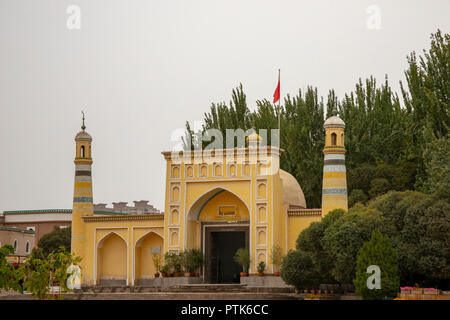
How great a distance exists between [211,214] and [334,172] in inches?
194

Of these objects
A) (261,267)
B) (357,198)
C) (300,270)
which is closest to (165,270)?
(261,267)

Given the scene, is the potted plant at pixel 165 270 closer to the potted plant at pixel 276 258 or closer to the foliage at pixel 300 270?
the potted plant at pixel 276 258

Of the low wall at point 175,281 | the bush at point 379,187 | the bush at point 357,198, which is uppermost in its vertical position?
the bush at point 379,187

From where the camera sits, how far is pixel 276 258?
87.0ft

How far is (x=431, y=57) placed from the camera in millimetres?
31891

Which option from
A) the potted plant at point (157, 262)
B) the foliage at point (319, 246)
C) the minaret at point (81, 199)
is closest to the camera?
the foliage at point (319, 246)

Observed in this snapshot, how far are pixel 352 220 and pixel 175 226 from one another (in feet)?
23.8

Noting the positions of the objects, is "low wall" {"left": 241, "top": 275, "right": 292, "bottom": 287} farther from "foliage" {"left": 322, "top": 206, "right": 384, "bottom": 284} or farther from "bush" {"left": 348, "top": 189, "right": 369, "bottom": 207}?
"bush" {"left": 348, "top": 189, "right": 369, "bottom": 207}

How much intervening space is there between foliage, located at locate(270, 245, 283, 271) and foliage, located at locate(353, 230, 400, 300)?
5.37 metres

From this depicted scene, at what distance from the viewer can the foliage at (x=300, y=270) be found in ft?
78.6

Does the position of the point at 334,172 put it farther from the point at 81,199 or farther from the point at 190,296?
the point at 81,199

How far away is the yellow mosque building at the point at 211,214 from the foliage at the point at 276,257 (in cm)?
20

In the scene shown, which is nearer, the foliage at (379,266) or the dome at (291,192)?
the foliage at (379,266)

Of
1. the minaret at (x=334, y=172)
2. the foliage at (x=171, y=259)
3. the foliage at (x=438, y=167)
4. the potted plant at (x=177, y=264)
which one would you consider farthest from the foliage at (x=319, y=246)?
the foliage at (x=171, y=259)
